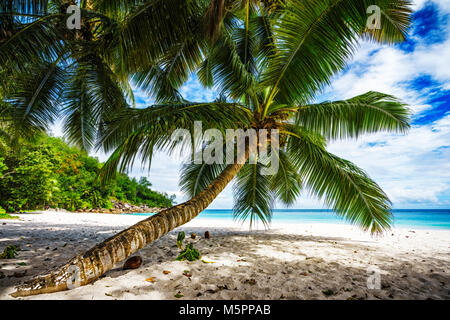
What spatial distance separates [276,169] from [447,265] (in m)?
3.40

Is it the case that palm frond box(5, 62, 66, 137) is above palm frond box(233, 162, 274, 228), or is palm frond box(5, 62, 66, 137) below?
above

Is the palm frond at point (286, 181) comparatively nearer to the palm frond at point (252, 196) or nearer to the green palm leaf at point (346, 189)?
the palm frond at point (252, 196)

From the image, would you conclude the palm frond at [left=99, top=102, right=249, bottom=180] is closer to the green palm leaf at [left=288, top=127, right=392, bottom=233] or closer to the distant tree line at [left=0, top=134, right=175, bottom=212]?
→ the distant tree line at [left=0, top=134, right=175, bottom=212]

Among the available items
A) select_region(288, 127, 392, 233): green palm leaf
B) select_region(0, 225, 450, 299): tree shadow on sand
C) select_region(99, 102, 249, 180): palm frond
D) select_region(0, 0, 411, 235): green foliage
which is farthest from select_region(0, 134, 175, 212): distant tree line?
select_region(288, 127, 392, 233): green palm leaf

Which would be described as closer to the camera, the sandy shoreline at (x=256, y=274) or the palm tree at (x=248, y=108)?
the sandy shoreline at (x=256, y=274)

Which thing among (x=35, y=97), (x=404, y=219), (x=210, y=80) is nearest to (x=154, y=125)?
(x=35, y=97)

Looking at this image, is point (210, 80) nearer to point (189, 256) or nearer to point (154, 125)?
point (154, 125)

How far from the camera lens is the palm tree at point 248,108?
2.60 m

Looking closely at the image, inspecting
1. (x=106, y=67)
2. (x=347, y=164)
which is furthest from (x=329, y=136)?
(x=106, y=67)

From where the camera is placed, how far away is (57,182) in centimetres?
1159

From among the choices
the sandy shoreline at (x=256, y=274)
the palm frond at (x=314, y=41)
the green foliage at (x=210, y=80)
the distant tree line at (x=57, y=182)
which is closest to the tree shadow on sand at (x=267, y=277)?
the sandy shoreline at (x=256, y=274)

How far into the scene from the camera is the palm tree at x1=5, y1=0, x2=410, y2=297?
260cm

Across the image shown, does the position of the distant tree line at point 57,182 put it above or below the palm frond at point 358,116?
below
